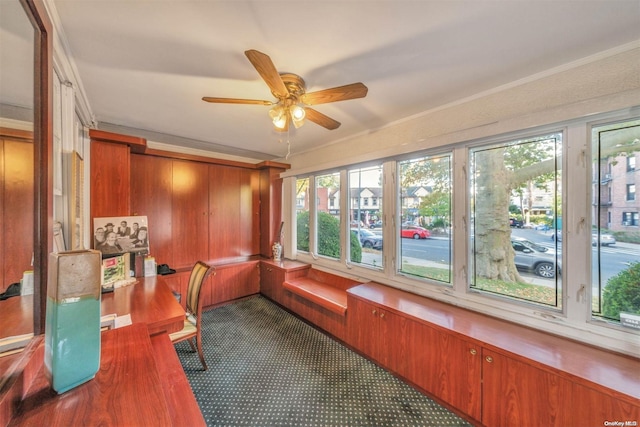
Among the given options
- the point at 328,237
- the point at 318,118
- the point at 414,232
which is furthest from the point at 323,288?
the point at 318,118

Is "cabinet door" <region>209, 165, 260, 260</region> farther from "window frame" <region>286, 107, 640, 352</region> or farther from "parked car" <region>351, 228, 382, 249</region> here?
"window frame" <region>286, 107, 640, 352</region>

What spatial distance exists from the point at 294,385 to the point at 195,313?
118 cm

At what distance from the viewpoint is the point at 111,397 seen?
691 millimetres

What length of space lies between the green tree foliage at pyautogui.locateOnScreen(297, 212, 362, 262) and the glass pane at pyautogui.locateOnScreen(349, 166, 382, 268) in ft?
0.16

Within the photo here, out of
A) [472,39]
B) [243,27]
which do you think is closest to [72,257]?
[243,27]

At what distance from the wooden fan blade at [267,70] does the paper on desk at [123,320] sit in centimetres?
186

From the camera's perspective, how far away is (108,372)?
798mm

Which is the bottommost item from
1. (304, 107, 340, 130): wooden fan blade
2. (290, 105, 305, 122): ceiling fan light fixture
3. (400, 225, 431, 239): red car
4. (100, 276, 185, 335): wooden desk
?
(100, 276, 185, 335): wooden desk

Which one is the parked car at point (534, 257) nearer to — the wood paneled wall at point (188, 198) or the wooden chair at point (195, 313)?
the wooden chair at point (195, 313)

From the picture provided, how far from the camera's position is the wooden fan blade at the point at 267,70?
3.84 ft

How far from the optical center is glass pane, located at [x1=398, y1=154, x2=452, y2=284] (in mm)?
2287

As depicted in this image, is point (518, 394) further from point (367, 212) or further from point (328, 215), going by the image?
point (328, 215)

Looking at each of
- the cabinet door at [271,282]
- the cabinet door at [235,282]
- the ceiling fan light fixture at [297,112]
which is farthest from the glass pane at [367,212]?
the cabinet door at [235,282]

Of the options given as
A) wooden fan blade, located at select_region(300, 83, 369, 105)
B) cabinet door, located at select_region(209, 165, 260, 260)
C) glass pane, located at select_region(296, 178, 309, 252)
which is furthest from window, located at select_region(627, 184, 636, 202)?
cabinet door, located at select_region(209, 165, 260, 260)
